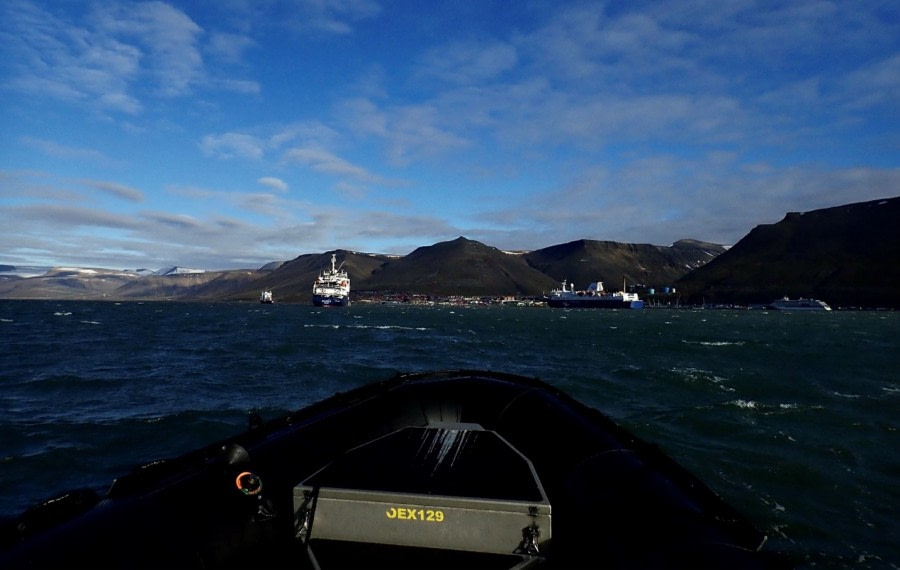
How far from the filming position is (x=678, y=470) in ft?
17.0

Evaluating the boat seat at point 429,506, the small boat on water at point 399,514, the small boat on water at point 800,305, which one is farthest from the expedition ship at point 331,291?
the small boat on water at point 800,305

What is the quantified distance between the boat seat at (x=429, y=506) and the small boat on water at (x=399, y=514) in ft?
0.04

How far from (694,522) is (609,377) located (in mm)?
19895

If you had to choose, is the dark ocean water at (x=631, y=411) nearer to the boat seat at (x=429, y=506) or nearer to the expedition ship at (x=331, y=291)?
the boat seat at (x=429, y=506)

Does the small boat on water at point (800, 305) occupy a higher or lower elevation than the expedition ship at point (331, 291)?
lower

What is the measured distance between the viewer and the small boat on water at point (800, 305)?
177 m

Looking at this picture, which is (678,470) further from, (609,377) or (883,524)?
(609,377)

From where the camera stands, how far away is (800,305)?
594 feet

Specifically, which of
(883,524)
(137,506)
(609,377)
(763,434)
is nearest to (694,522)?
(137,506)

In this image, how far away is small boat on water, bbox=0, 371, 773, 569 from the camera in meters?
3.81

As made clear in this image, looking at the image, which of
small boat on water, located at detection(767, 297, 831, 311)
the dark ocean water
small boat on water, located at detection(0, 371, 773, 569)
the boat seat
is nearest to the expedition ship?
the dark ocean water

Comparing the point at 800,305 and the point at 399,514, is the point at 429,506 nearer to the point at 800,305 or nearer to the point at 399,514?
the point at 399,514

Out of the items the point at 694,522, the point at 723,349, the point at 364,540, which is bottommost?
the point at 723,349

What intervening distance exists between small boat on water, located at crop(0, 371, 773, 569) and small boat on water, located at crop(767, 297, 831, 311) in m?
217
